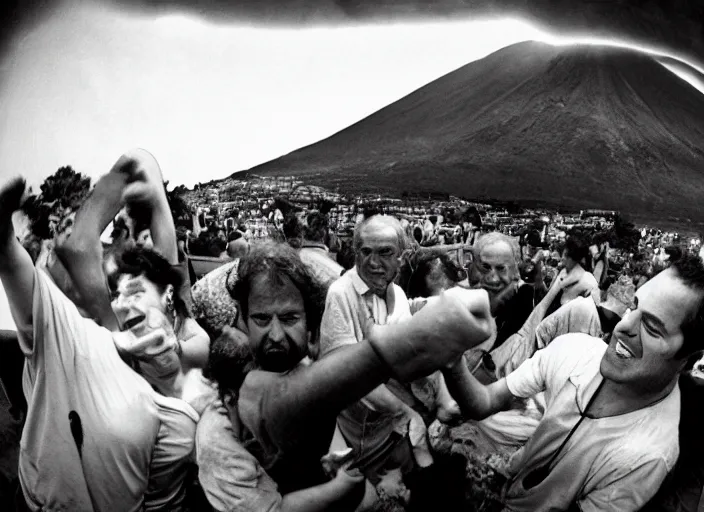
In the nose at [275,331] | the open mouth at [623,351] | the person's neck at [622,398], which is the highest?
the nose at [275,331]

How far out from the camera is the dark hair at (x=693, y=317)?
2535mm

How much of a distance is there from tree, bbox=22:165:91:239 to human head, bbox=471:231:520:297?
1.62 metres

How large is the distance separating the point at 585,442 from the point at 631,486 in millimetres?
239

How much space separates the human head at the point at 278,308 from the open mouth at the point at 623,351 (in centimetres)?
121

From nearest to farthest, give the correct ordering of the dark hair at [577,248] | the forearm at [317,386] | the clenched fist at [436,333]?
the clenched fist at [436,333], the forearm at [317,386], the dark hair at [577,248]

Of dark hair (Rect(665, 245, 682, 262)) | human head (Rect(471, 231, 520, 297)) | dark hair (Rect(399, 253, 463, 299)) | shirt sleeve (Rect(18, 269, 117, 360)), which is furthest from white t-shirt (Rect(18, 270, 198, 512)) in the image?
dark hair (Rect(665, 245, 682, 262))

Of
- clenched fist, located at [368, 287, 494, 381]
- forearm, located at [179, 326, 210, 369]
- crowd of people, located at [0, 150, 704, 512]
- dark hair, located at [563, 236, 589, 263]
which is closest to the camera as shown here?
clenched fist, located at [368, 287, 494, 381]

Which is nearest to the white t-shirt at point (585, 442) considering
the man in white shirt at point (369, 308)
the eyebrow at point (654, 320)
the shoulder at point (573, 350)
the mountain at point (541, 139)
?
the shoulder at point (573, 350)

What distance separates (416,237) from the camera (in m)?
2.69

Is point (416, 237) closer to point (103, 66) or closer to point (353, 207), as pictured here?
point (353, 207)

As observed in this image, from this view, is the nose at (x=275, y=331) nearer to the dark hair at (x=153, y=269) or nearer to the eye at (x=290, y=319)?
the eye at (x=290, y=319)

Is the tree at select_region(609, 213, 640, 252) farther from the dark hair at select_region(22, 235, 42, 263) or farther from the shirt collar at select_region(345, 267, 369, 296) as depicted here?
the dark hair at select_region(22, 235, 42, 263)

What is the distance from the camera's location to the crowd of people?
2529 mm

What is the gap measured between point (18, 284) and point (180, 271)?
60cm
